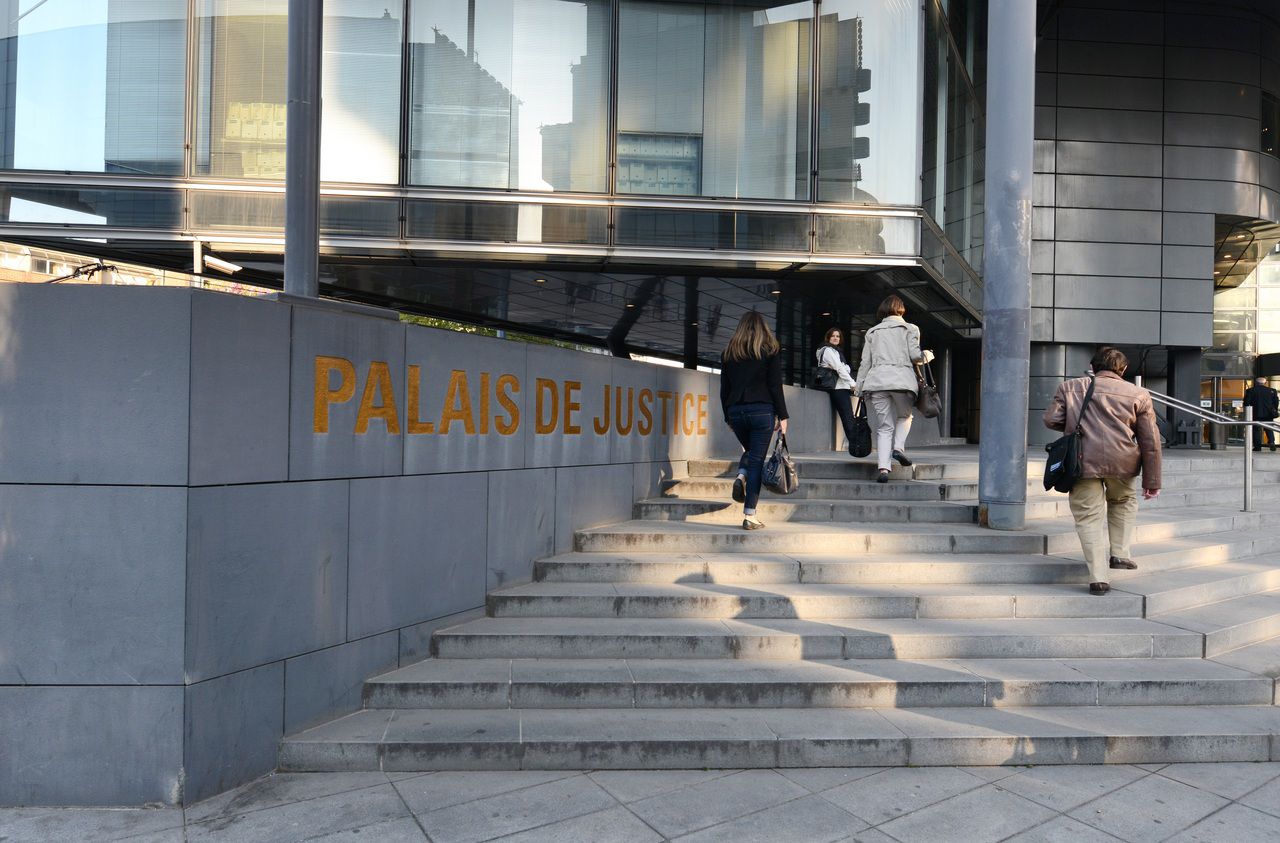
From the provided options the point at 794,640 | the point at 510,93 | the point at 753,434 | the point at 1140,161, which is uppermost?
the point at 1140,161

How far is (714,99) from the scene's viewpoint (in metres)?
15.2

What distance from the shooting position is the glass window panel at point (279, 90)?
14.1 metres

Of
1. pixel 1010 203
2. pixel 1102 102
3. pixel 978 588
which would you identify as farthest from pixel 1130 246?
pixel 978 588

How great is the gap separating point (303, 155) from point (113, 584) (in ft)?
9.11

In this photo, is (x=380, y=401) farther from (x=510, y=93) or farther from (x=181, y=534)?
(x=510, y=93)

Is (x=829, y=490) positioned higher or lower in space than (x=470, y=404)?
lower

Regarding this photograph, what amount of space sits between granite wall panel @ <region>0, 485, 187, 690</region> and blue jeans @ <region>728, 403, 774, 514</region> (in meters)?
4.10

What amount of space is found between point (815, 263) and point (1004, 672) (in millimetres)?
10767

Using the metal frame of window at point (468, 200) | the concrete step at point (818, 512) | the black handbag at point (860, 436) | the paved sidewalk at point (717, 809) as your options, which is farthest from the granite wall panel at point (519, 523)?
the metal frame of window at point (468, 200)

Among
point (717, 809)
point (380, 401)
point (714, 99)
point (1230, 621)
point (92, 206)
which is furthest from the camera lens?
point (714, 99)

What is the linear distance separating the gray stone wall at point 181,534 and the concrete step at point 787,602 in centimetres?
104

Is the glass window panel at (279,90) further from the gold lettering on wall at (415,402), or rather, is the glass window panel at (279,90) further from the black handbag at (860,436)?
the gold lettering on wall at (415,402)

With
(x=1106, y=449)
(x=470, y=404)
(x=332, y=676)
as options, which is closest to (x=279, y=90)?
(x=470, y=404)

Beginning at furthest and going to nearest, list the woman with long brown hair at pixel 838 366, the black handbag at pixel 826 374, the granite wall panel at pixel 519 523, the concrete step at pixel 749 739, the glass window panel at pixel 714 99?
the glass window panel at pixel 714 99 → the black handbag at pixel 826 374 → the woman with long brown hair at pixel 838 366 → the granite wall panel at pixel 519 523 → the concrete step at pixel 749 739
